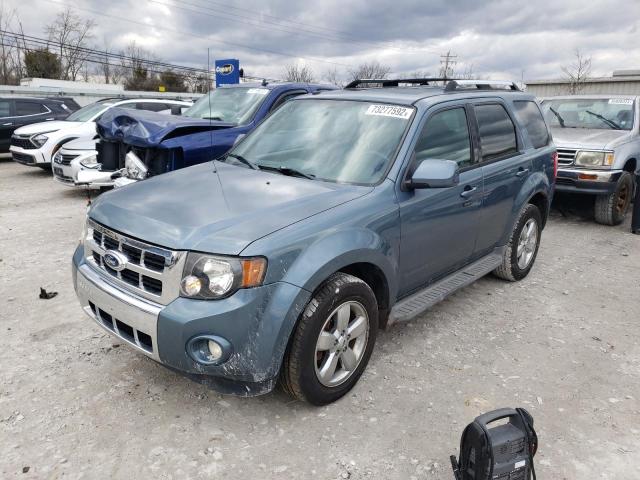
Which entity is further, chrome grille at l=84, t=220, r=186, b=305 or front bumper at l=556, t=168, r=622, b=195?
front bumper at l=556, t=168, r=622, b=195

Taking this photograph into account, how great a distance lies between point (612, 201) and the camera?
23.7 ft

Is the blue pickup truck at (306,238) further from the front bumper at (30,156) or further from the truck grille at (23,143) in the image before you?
the truck grille at (23,143)

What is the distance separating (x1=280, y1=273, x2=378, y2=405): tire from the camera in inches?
103

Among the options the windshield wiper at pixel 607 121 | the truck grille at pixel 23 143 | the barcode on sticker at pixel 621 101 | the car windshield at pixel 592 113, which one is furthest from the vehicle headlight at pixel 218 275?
the truck grille at pixel 23 143

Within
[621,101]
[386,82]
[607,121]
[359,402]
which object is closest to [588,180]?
[607,121]

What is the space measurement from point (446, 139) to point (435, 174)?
2.47 ft

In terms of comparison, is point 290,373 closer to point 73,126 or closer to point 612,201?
point 612,201

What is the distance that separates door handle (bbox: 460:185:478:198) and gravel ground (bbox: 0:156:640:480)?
1.09 m

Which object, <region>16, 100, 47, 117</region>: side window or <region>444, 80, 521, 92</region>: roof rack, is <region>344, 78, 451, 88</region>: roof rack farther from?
<region>16, 100, 47, 117</region>: side window

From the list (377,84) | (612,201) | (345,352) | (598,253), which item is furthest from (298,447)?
(612,201)

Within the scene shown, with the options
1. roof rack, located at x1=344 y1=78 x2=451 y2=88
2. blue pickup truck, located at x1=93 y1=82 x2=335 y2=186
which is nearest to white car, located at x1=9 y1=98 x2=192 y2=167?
blue pickup truck, located at x1=93 y1=82 x2=335 y2=186

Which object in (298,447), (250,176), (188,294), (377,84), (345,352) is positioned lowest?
(298,447)

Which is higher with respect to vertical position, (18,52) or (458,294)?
(18,52)

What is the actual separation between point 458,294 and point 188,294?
303cm
